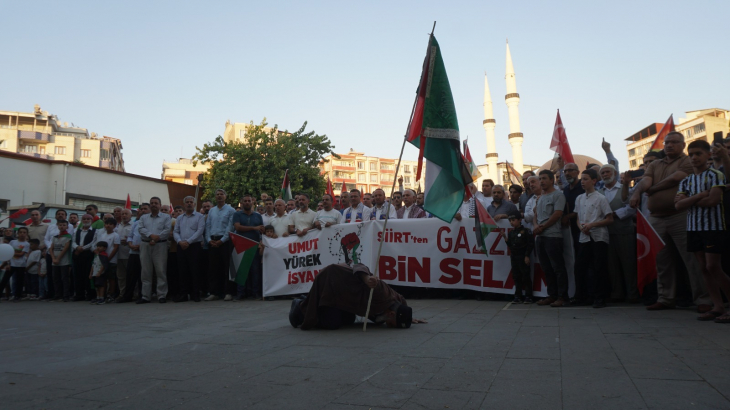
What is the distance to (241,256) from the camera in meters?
10.3

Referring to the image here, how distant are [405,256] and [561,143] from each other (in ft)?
14.0

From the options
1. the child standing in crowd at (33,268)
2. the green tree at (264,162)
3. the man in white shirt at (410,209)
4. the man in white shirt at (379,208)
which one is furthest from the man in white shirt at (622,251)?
the green tree at (264,162)

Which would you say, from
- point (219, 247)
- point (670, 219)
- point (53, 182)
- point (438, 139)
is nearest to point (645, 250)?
point (670, 219)

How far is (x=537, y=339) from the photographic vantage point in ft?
16.3

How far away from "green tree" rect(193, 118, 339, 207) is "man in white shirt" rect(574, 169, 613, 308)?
114ft

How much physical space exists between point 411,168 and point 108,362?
123m

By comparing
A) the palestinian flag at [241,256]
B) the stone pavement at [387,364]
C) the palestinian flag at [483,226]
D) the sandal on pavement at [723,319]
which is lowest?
the stone pavement at [387,364]

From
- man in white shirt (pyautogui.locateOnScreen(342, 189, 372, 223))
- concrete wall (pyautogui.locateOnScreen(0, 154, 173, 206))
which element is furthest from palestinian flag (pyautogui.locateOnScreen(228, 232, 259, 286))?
concrete wall (pyautogui.locateOnScreen(0, 154, 173, 206))

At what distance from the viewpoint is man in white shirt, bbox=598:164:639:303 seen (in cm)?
770

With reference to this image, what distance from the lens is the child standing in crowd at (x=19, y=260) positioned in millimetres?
12453

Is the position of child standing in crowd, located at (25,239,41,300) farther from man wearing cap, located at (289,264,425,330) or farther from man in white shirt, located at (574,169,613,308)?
man in white shirt, located at (574,169,613,308)

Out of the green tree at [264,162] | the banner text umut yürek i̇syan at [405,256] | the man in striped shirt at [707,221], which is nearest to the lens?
the man in striped shirt at [707,221]

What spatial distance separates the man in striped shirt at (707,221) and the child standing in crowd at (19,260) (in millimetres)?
13374

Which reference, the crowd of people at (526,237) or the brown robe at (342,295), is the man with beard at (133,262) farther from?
the brown robe at (342,295)
